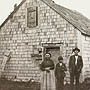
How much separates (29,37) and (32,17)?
1.45m

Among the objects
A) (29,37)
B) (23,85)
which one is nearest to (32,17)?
(29,37)

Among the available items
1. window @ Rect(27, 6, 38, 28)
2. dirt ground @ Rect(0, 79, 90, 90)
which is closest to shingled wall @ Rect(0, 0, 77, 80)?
window @ Rect(27, 6, 38, 28)

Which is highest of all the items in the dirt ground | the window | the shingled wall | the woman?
the window

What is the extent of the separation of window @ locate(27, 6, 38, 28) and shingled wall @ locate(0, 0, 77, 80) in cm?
25

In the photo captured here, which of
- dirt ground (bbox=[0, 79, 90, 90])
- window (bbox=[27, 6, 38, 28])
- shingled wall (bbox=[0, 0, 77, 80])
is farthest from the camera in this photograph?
window (bbox=[27, 6, 38, 28])

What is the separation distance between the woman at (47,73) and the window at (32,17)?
6754 millimetres

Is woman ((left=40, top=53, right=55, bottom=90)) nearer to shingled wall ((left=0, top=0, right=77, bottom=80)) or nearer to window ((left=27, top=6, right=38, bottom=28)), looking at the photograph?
shingled wall ((left=0, top=0, right=77, bottom=80))

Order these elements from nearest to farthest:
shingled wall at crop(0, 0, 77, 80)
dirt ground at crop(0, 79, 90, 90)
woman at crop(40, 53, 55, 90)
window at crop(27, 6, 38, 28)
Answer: woman at crop(40, 53, 55, 90) → dirt ground at crop(0, 79, 90, 90) → shingled wall at crop(0, 0, 77, 80) → window at crop(27, 6, 38, 28)

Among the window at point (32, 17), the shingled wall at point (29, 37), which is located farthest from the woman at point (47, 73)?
the window at point (32, 17)

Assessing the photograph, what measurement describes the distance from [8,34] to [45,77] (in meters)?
8.17

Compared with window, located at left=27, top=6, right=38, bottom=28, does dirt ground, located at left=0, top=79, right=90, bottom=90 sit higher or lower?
lower

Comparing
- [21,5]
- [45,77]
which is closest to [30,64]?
[21,5]

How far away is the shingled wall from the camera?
688 inches

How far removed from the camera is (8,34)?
19.8 metres
